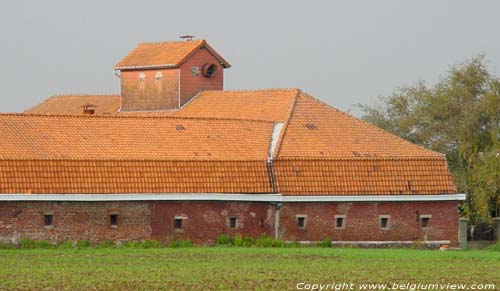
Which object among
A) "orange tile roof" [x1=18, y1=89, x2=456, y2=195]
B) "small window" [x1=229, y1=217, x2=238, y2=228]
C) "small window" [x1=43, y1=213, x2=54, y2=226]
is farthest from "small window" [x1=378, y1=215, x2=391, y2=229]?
"small window" [x1=43, y1=213, x2=54, y2=226]

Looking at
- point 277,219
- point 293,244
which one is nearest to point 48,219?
point 277,219

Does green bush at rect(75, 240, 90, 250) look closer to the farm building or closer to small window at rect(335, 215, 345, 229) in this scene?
the farm building

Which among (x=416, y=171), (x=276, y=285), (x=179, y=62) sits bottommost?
(x=276, y=285)

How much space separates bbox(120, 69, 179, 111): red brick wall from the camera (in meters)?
69.6

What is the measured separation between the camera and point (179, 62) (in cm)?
6944

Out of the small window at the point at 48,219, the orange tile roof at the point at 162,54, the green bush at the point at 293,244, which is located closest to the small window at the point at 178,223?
the green bush at the point at 293,244

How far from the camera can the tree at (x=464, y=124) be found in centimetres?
6862

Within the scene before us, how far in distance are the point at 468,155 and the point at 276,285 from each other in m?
39.1

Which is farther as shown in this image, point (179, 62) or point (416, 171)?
point (179, 62)

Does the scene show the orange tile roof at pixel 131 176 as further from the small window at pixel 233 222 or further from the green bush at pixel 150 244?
the green bush at pixel 150 244

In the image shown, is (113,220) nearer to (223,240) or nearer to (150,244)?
(150,244)

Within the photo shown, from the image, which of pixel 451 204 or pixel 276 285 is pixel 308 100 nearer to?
pixel 451 204

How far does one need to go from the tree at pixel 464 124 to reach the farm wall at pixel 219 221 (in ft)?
49.5

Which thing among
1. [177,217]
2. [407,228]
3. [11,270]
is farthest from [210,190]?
[11,270]
